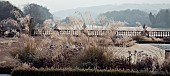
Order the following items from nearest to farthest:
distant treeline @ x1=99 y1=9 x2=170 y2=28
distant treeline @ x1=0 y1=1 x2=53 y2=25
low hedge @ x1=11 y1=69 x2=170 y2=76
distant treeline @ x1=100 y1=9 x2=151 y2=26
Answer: low hedge @ x1=11 y1=69 x2=170 y2=76, distant treeline @ x1=0 y1=1 x2=53 y2=25, distant treeline @ x1=99 y1=9 x2=170 y2=28, distant treeline @ x1=100 y1=9 x2=151 y2=26

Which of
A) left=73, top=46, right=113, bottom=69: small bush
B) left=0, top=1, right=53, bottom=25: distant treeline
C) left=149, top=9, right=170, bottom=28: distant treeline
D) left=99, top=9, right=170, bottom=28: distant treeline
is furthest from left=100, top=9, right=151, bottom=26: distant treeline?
left=73, top=46, right=113, bottom=69: small bush

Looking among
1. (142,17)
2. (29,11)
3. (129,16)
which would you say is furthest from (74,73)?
(142,17)

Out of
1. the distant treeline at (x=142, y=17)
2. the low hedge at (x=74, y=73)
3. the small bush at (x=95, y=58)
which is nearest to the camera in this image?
the low hedge at (x=74, y=73)

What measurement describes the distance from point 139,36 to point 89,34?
12.7m

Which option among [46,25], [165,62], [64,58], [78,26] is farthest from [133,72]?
[46,25]

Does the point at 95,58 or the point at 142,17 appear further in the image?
the point at 142,17

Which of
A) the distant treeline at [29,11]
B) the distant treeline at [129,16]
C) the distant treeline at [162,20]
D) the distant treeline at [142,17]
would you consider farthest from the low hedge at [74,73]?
the distant treeline at [129,16]

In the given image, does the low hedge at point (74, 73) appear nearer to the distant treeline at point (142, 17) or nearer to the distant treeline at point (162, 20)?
the distant treeline at point (142, 17)

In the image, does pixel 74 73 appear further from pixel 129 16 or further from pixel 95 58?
pixel 129 16

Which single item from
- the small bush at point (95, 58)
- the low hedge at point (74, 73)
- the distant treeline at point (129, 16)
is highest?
the distant treeline at point (129, 16)

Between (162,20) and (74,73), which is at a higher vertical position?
(162,20)

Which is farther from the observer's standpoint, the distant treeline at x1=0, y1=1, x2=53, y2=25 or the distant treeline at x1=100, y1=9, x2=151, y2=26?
the distant treeline at x1=100, y1=9, x2=151, y2=26

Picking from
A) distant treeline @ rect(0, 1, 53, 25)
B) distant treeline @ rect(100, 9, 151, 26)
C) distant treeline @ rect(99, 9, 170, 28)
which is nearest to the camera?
distant treeline @ rect(0, 1, 53, 25)

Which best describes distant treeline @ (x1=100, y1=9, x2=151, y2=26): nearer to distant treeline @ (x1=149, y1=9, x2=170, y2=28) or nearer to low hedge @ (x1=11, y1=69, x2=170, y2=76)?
distant treeline @ (x1=149, y1=9, x2=170, y2=28)
